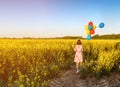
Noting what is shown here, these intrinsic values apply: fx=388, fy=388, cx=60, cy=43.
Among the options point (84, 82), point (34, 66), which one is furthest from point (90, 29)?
point (84, 82)

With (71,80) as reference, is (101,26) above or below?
above

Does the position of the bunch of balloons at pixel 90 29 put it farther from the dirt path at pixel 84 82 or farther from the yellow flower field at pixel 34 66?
the dirt path at pixel 84 82

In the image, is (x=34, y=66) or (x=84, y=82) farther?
(x=34, y=66)

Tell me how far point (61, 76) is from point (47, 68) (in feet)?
2.73

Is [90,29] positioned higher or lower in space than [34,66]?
higher

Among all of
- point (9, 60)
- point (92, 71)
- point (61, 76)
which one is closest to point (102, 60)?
point (92, 71)

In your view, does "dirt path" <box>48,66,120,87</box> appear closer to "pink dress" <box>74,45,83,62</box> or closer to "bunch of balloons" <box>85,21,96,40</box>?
"pink dress" <box>74,45,83,62</box>

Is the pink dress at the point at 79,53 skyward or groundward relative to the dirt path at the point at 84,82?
skyward

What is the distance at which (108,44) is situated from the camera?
1330 inches

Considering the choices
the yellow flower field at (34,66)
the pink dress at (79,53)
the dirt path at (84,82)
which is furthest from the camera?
the pink dress at (79,53)

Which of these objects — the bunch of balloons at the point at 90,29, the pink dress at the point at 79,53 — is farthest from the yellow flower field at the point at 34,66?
the bunch of balloons at the point at 90,29

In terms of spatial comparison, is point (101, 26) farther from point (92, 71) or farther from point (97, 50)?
point (92, 71)

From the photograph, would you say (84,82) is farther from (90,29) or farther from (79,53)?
(90,29)

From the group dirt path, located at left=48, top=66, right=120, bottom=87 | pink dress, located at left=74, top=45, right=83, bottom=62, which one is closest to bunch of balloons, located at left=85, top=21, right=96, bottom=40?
pink dress, located at left=74, top=45, right=83, bottom=62
